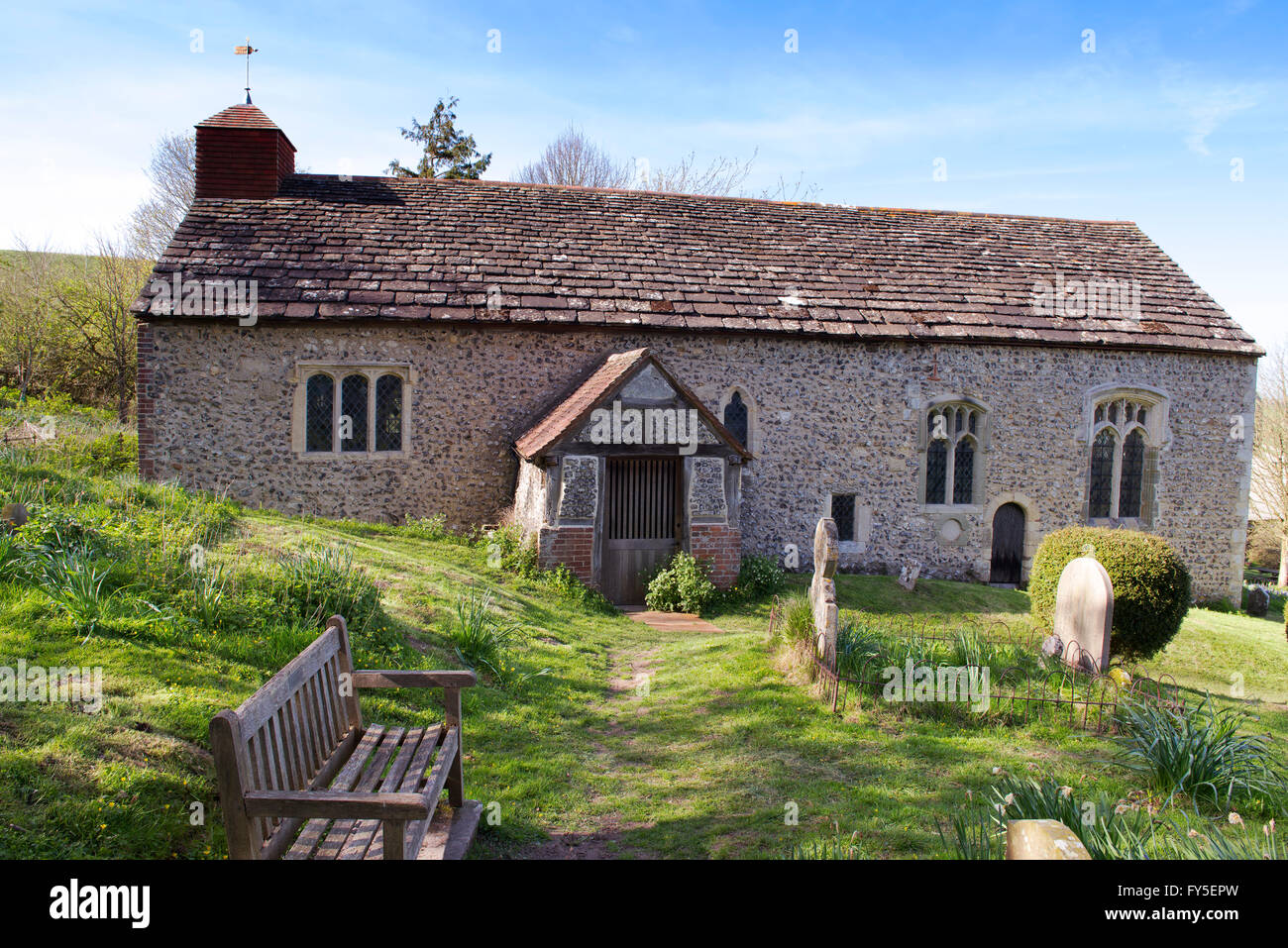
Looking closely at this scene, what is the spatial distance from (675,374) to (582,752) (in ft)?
30.4

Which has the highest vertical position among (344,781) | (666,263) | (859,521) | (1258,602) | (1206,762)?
(666,263)

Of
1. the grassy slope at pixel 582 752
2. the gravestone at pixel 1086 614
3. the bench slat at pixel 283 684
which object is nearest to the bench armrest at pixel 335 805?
the bench slat at pixel 283 684

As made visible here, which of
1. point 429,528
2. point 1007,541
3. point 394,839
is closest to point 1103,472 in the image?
point 1007,541

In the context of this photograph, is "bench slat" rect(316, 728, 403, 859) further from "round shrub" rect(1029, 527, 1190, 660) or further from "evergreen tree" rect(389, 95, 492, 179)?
"evergreen tree" rect(389, 95, 492, 179)

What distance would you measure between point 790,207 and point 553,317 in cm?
757

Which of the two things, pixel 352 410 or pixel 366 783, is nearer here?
pixel 366 783

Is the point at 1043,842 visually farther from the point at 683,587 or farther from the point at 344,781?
Result: the point at 683,587

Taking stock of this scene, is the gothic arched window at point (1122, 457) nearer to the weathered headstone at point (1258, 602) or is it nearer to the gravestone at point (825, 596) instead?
the weathered headstone at point (1258, 602)

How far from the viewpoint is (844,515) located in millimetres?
15219

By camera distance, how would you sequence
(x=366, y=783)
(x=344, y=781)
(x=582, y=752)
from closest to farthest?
(x=344, y=781), (x=366, y=783), (x=582, y=752)

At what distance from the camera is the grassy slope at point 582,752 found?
13.1 ft

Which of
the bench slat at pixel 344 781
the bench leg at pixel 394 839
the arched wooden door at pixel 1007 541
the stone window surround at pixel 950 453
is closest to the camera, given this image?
the bench leg at pixel 394 839

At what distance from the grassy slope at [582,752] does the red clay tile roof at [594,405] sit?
129 inches
